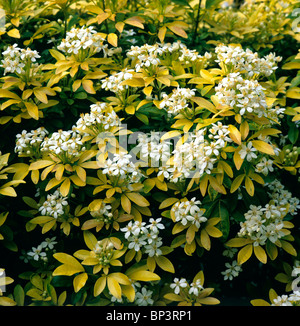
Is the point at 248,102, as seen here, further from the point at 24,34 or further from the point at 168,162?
the point at 24,34

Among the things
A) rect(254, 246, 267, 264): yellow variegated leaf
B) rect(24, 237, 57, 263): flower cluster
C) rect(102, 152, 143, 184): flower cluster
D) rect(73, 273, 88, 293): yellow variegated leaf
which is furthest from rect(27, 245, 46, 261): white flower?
rect(254, 246, 267, 264): yellow variegated leaf

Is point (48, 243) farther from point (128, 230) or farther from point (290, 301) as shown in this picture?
point (290, 301)

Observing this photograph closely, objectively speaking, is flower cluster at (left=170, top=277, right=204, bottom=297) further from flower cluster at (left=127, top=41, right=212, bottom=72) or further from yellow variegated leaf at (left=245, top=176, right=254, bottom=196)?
flower cluster at (left=127, top=41, right=212, bottom=72)

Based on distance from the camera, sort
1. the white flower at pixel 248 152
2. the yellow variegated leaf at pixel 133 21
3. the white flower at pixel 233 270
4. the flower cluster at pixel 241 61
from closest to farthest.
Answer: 1. the white flower at pixel 248 152
2. the flower cluster at pixel 241 61
3. the white flower at pixel 233 270
4. the yellow variegated leaf at pixel 133 21

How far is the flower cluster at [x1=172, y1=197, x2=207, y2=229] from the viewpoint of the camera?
1.78 m

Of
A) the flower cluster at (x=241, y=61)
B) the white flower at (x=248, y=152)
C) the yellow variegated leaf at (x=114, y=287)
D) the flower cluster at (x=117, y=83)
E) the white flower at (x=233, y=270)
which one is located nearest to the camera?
the yellow variegated leaf at (x=114, y=287)

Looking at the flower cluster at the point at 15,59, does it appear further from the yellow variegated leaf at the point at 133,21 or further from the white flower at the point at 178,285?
the white flower at the point at 178,285

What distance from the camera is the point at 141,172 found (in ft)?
6.33

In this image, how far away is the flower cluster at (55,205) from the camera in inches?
73.4

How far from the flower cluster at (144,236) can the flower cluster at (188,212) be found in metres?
0.09

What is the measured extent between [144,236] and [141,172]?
12.0 inches

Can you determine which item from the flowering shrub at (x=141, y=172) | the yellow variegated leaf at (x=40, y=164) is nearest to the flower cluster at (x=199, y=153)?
the flowering shrub at (x=141, y=172)
